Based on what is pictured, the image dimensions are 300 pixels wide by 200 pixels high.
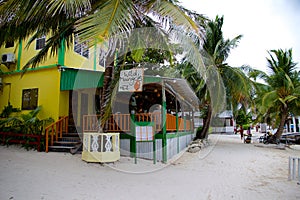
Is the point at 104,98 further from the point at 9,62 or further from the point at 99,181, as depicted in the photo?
the point at 9,62

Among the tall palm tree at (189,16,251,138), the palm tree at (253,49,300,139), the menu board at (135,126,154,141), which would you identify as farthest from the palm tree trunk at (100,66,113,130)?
the palm tree at (253,49,300,139)

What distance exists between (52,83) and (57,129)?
2.54 metres

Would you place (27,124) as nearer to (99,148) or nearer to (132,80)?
(99,148)

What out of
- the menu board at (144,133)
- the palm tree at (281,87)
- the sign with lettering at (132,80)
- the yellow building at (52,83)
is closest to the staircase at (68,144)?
the yellow building at (52,83)

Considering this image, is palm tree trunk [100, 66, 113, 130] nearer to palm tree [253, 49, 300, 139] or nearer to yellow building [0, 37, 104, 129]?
yellow building [0, 37, 104, 129]

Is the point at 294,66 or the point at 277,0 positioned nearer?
the point at 277,0

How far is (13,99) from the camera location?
11641 millimetres

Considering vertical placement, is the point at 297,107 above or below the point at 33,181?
above

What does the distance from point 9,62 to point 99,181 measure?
9825 mm

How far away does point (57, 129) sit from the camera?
30.6 ft

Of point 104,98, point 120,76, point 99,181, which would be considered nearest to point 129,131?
point 104,98

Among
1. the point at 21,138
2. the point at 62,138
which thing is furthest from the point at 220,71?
the point at 21,138

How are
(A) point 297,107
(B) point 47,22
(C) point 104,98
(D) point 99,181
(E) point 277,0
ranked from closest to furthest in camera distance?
(E) point 277,0 < (D) point 99,181 < (B) point 47,22 < (C) point 104,98 < (A) point 297,107

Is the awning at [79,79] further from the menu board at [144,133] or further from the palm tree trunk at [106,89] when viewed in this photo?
the menu board at [144,133]
